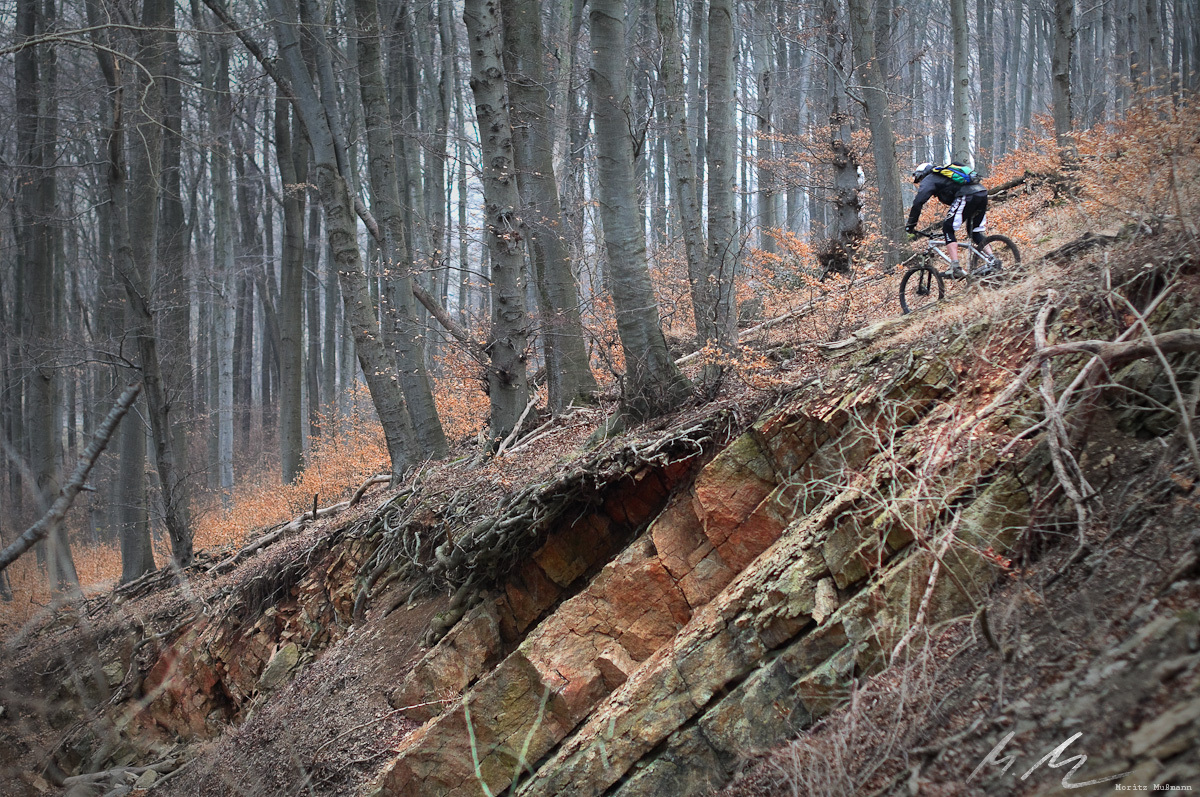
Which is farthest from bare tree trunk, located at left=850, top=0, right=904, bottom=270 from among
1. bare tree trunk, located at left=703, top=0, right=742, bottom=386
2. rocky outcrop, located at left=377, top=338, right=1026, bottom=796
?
rocky outcrop, located at left=377, top=338, right=1026, bottom=796

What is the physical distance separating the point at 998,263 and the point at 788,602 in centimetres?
367

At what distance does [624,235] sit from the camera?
6.52 metres

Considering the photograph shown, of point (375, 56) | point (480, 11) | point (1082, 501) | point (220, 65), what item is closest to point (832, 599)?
point (1082, 501)

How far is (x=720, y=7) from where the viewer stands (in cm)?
812

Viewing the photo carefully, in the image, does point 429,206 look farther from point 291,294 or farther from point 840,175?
point 840,175

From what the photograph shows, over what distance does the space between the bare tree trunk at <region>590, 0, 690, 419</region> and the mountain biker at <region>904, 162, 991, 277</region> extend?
2669 mm

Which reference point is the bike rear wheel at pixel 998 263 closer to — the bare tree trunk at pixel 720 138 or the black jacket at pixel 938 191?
the black jacket at pixel 938 191

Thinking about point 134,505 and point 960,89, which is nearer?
point 134,505

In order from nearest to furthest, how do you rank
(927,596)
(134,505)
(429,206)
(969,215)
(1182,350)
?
(1182,350), (927,596), (969,215), (134,505), (429,206)

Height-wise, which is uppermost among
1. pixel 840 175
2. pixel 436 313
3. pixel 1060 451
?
pixel 840 175

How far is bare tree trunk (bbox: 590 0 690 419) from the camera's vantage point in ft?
21.1

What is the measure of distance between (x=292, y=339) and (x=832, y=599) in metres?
13.7

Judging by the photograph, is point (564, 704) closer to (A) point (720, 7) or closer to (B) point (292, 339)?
(A) point (720, 7)

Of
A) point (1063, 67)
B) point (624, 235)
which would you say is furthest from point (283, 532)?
point (1063, 67)
